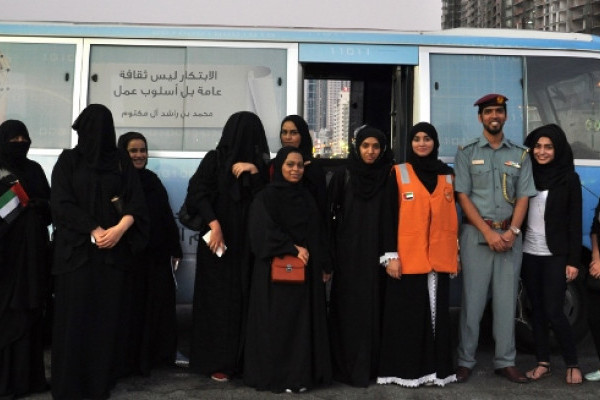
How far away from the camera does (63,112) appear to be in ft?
17.9

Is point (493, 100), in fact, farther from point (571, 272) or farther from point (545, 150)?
point (571, 272)

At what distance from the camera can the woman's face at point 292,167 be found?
15.0 feet

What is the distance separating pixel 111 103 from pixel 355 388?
113 inches

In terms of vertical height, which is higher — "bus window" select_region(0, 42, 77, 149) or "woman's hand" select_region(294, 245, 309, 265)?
"bus window" select_region(0, 42, 77, 149)

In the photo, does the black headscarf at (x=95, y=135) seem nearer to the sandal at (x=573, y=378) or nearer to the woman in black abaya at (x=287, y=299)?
the woman in black abaya at (x=287, y=299)

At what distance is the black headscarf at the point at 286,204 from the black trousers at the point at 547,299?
169 centimetres

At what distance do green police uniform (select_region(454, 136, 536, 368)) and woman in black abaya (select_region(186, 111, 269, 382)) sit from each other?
4.84 ft

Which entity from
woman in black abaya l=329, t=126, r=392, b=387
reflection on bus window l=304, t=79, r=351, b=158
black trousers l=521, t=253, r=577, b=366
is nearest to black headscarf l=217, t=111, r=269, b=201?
woman in black abaya l=329, t=126, r=392, b=387

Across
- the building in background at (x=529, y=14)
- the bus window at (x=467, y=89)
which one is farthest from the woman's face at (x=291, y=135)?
the building in background at (x=529, y=14)

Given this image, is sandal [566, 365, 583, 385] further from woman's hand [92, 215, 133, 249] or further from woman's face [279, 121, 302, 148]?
woman's hand [92, 215, 133, 249]

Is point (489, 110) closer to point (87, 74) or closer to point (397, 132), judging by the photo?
point (397, 132)

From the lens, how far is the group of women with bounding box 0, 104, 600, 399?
4.30 m

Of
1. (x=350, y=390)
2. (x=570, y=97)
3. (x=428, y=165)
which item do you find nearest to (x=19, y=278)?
(x=350, y=390)

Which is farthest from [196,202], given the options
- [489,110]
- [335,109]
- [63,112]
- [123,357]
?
[335,109]
